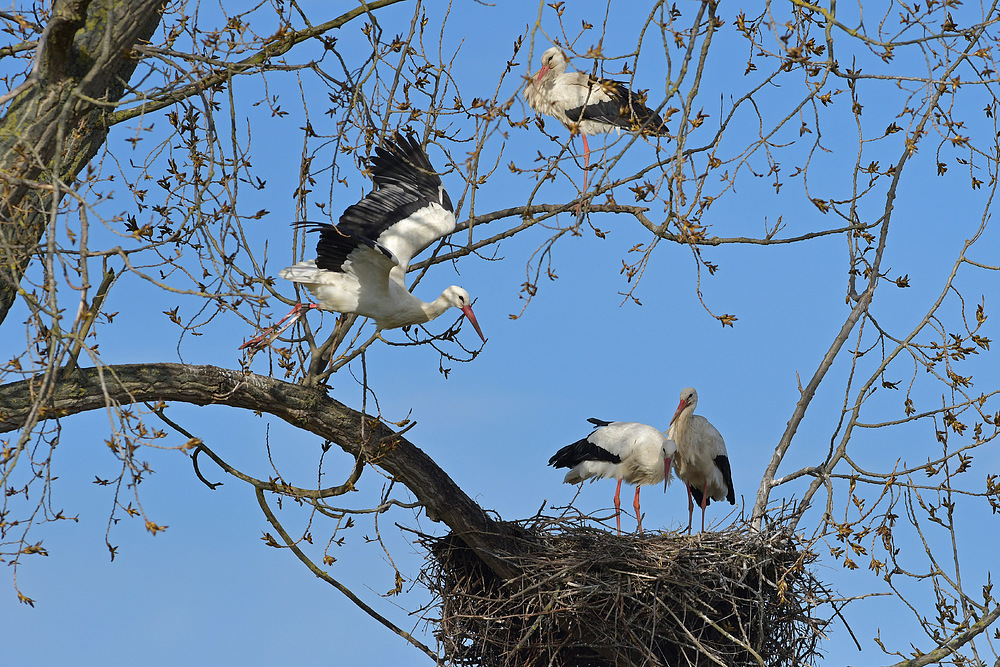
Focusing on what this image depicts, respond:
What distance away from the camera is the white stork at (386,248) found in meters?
5.49

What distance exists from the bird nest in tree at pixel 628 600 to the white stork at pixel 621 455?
143 centimetres

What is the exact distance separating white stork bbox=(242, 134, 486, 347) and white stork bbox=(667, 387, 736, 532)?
250cm

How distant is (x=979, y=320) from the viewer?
539 centimetres

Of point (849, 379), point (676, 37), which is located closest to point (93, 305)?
point (676, 37)

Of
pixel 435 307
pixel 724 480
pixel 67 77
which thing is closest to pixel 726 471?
pixel 724 480

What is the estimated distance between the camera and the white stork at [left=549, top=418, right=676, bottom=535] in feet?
25.3

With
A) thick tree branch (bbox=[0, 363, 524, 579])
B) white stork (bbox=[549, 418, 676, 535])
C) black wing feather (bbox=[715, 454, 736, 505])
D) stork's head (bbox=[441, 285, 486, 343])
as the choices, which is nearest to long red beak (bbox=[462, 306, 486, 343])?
stork's head (bbox=[441, 285, 486, 343])

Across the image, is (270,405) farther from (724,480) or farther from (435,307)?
(724,480)

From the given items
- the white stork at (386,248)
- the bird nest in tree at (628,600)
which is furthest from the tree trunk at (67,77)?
the bird nest in tree at (628,600)

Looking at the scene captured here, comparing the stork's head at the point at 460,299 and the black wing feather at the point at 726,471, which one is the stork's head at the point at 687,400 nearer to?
the black wing feather at the point at 726,471

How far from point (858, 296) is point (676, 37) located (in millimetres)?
2758

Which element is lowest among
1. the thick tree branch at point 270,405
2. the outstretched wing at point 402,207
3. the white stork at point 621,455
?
the thick tree branch at point 270,405

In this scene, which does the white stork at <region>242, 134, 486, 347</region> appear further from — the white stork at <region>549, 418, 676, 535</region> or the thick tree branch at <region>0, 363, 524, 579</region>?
the white stork at <region>549, 418, 676, 535</region>

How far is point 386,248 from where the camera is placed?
5.30 m
